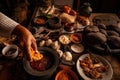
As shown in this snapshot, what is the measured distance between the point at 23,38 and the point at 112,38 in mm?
1334

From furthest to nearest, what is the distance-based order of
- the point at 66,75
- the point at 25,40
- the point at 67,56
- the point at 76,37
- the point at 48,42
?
1. the point at 76,37
2. the point at 48,42
3. the point at 67,56
4. the point at 66,75
5. the point at 25,40

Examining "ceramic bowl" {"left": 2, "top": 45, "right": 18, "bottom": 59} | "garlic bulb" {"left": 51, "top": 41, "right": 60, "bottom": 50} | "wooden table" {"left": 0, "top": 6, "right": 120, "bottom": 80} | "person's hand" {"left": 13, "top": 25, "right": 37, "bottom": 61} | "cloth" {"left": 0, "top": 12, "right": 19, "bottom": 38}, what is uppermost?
"cloth" {"left": 0, "top": 12, "right": 19, "bottom": 38}

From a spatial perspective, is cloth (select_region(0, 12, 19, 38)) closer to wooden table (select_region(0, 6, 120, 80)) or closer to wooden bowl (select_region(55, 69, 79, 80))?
wooden table (select_region(0, 6, 120, 80))

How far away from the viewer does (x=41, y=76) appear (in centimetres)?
172

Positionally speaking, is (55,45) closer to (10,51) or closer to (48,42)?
(48,42)

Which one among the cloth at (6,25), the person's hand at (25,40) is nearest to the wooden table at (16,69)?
the person's hand at (25,40)

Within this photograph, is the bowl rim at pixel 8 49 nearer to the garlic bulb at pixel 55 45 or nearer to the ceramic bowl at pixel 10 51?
the ceramic bowl at pixel 10 51

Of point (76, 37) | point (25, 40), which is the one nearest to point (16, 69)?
point (25, 40)

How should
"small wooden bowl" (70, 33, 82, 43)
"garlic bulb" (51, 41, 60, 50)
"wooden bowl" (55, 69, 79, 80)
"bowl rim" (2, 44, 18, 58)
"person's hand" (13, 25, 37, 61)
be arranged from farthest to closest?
"small wooden bowl" (70, 33, 82, 43) < "garlic bulb" (51, 41, 60, 50) < "bowl rim" (2, 44, 18, 58) < "wooden bowl" (55, 69, 79, 80) < "person's hand" (13, 25, 37, 61)

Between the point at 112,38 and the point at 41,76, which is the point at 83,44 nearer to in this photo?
the point at 112,38

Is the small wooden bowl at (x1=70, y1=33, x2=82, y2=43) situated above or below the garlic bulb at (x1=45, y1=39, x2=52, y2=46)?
below

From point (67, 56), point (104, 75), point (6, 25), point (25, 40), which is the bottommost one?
point (104, 75)

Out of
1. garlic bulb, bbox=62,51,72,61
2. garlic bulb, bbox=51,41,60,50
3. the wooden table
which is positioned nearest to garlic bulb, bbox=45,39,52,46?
garlic bulb, bbox=51,41,60,50

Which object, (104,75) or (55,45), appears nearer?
(104,75)
